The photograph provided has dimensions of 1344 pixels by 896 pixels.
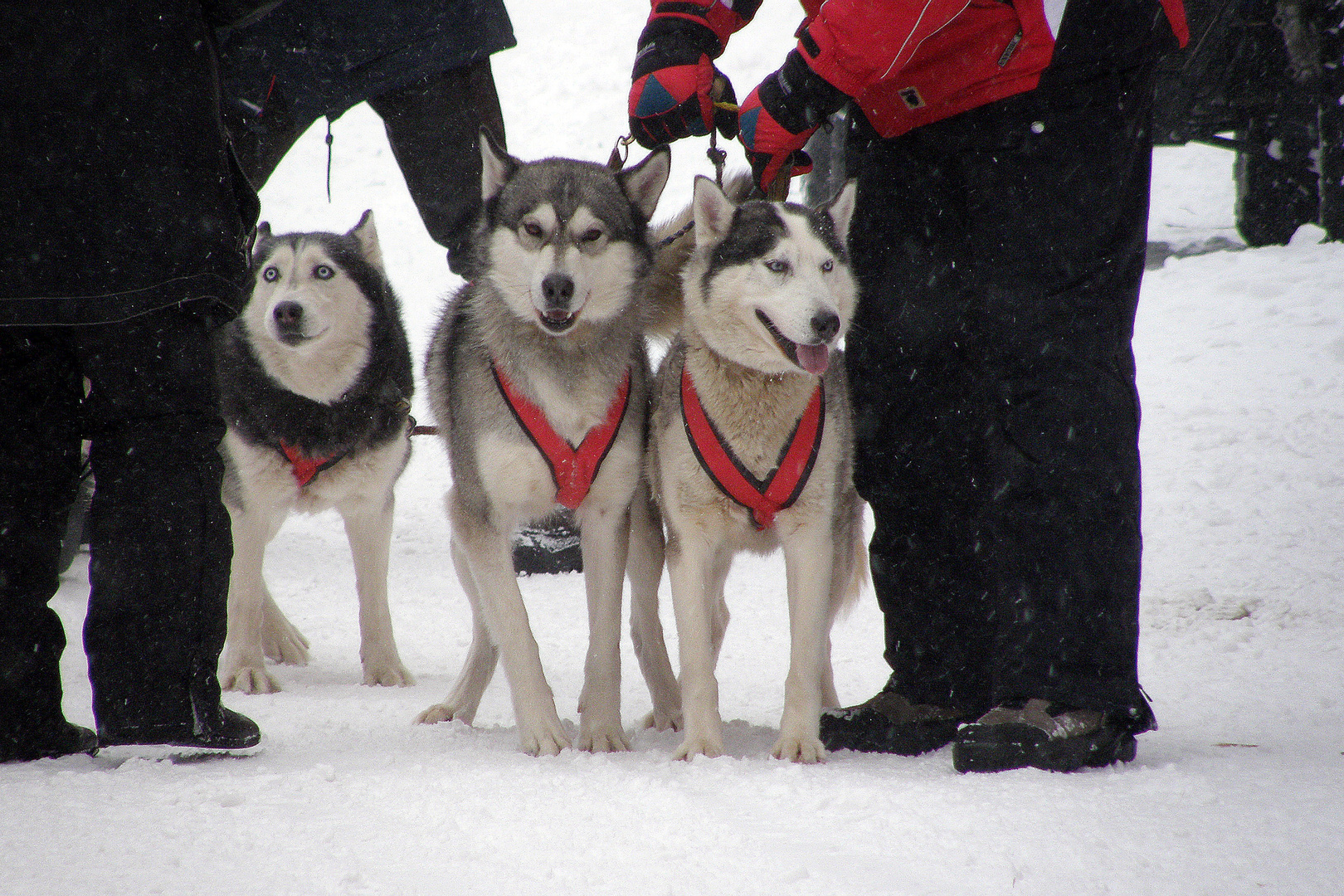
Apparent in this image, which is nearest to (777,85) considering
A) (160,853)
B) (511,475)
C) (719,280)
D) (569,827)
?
(719,280)

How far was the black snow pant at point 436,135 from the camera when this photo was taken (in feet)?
11.8

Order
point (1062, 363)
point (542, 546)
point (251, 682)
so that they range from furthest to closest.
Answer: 1. point (542, 546)
2. point (251, 682)
3. point (1062, 363)

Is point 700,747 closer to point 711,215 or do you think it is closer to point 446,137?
point 711,215

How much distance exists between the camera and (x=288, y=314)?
3477 mm

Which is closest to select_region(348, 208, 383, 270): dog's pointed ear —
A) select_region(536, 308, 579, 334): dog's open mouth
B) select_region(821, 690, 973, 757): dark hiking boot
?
select_region(536, 308, 579, 334): dog's open mouth

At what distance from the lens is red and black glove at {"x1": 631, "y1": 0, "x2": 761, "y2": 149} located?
8.43 ft

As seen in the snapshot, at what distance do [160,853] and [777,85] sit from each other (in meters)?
1.90

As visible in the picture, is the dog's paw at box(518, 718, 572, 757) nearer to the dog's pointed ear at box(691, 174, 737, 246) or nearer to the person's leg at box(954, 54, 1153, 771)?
the person's leg at box(954, 54, 1153, 771)

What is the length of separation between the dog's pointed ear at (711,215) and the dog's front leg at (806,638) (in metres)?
0.82

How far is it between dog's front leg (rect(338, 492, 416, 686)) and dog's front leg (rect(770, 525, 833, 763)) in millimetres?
1690

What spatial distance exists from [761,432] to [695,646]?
54 centimetres

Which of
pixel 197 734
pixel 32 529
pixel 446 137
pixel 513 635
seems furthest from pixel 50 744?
pixel 446 137

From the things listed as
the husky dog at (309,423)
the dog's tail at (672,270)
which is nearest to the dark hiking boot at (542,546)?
the husky dog at (309,423)

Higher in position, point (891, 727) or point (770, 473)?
point (770, 473)
